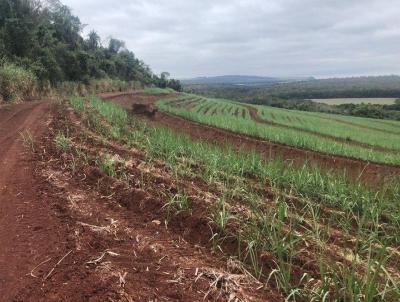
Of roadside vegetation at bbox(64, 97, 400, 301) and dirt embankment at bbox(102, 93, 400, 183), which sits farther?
dirt embankment at bbox(102, 93, 400, 183)

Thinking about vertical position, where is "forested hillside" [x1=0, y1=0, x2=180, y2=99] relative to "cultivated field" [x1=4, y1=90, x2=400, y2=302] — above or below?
above

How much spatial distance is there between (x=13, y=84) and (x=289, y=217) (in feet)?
66.2

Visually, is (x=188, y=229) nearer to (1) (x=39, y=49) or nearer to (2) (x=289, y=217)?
(2) (x=289, y=217)

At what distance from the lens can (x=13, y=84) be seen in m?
22.6

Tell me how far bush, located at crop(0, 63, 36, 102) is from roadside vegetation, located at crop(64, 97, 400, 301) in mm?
12913

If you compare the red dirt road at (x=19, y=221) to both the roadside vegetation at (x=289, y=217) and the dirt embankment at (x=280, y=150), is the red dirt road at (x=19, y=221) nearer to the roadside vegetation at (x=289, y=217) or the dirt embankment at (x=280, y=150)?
the roadside vegetation at (x=289, y=217)

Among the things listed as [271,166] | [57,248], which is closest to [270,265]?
[57,248]

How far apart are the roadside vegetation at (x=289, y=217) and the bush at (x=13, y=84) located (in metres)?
12.9

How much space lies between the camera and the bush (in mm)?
21641

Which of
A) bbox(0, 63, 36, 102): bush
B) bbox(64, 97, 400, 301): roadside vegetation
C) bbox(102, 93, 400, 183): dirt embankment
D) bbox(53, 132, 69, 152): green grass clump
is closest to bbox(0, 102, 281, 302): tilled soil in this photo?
bbox(64, 97, 400, 301): roadside vegetation

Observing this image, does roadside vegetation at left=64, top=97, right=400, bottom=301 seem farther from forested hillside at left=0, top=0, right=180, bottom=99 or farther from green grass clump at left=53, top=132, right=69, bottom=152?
forested hillside at left=0, top=0, right=180, bottom=99

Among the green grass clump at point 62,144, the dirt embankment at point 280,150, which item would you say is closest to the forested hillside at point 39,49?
the dirt embankment at point 280,150

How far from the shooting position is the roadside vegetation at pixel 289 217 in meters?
3.91

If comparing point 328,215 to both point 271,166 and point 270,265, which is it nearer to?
point 271,166
